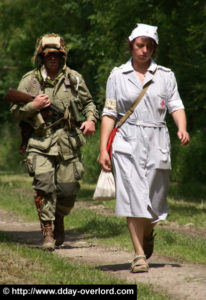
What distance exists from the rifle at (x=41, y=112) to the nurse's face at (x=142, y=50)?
1869mm

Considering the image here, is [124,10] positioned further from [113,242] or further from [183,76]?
[113,242]

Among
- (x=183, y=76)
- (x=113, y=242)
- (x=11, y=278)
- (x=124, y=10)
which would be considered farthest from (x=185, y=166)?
(x=11, y=278)

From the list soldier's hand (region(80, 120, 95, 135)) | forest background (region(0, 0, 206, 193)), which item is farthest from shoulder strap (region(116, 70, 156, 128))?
soldier's hand (region(80, 120, 95, 135))

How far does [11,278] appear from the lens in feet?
21.2

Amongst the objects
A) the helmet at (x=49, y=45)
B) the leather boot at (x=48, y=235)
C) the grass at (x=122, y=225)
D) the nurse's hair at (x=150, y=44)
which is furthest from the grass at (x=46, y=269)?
the helmet at (x=49, y=45)

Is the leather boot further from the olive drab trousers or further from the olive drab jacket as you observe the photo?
the olive drab jacket

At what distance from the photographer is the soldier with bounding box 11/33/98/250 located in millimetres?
9148

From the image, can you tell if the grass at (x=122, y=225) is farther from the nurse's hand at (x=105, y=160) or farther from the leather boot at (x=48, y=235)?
the nurse's hand at (x=105, y=160)

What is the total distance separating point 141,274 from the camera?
7320 mm

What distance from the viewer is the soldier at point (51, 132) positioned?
915 cm

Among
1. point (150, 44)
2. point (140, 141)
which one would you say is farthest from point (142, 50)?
point (140, 141)

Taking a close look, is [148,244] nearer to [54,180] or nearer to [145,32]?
[54,180]

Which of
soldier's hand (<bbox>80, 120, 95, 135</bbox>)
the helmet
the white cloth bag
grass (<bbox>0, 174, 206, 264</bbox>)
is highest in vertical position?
the helmet

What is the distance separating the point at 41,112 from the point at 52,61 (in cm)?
58
